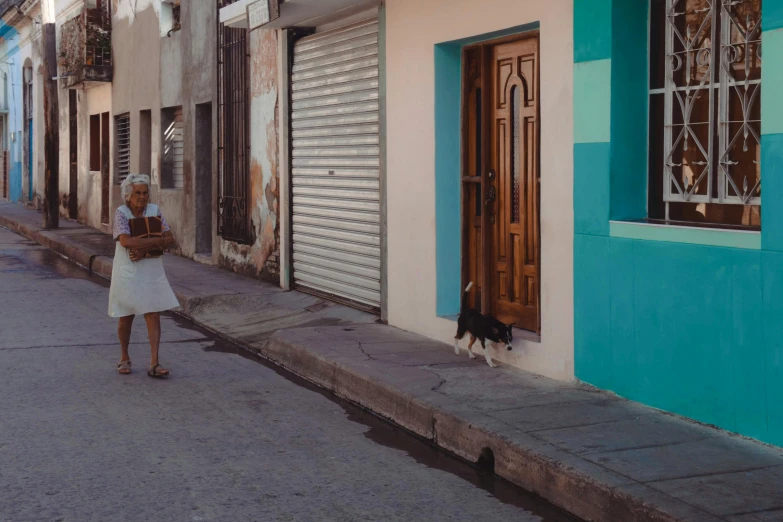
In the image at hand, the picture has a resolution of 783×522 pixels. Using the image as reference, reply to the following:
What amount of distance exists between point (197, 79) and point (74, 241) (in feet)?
17.2

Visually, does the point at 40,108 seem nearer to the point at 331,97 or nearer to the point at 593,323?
the point at 331,97

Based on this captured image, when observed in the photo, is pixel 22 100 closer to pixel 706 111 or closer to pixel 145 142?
pixel 145 142

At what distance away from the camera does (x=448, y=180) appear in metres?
9.02

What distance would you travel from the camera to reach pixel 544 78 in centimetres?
735

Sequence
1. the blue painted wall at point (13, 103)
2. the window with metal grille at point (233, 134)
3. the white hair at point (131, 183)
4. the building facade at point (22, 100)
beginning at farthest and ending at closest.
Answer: the blue painted wall at point (13, 103) → the building facade at point (22, 100) → the window with metal grille at point (233, 134) → the white hair at point (131, 183)

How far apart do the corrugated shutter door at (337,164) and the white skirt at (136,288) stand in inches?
113

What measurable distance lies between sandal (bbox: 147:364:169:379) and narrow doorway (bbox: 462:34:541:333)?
8.38 feet

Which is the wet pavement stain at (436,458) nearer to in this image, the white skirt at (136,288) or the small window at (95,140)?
the white skirt at (136,288)

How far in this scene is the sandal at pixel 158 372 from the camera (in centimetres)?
802

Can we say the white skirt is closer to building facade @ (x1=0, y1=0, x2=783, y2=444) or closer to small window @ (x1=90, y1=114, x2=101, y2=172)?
building facade @ (x1=0, y1=0, x2=783, y2=444)

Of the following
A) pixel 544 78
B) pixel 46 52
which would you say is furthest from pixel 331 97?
pixel 46 52

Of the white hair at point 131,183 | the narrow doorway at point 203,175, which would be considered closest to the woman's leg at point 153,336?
the white hair at point 131,183

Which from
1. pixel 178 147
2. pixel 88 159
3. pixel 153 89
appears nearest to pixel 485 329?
pixel 178 147

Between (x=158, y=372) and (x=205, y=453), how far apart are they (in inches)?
89.2
